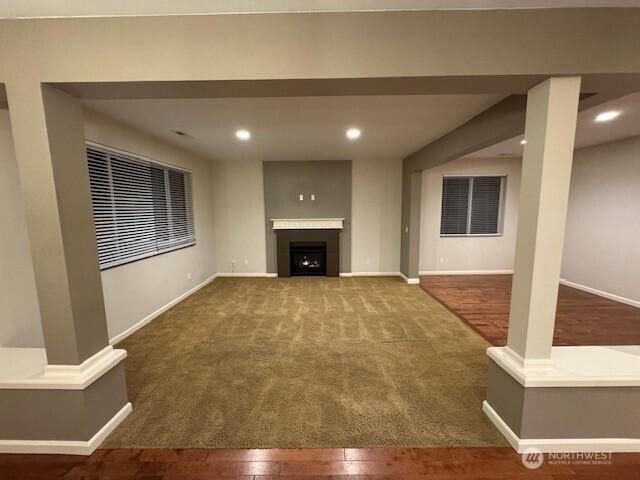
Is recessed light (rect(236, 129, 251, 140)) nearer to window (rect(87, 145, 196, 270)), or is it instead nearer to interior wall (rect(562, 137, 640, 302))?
window (rect(87, 145, 196, 270))

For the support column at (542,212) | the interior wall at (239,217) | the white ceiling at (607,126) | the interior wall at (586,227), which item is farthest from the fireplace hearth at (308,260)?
the support column at (542,212)

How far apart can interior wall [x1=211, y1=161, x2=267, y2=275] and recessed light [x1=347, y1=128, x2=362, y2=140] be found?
2.56m

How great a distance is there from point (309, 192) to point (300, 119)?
2749mm

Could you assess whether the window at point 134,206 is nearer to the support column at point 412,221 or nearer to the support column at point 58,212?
the support column at point 58,212

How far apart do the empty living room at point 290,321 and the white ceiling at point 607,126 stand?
0.04m

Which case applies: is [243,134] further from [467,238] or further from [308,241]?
[467,238]

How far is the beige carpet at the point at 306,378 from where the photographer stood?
5.92 ft

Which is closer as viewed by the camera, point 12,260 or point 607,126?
point 12,260

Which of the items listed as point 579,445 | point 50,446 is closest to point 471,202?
point 579,445

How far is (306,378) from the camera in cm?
237

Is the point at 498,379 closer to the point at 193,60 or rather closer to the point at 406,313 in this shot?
the point at 406,313

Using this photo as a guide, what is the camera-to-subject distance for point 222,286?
5.25 metres

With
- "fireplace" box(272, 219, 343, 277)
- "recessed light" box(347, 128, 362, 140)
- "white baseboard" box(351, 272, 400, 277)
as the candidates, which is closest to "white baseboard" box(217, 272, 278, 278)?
"fireplace" box(272, 219, 343, 277)

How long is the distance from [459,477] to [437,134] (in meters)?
3.67
